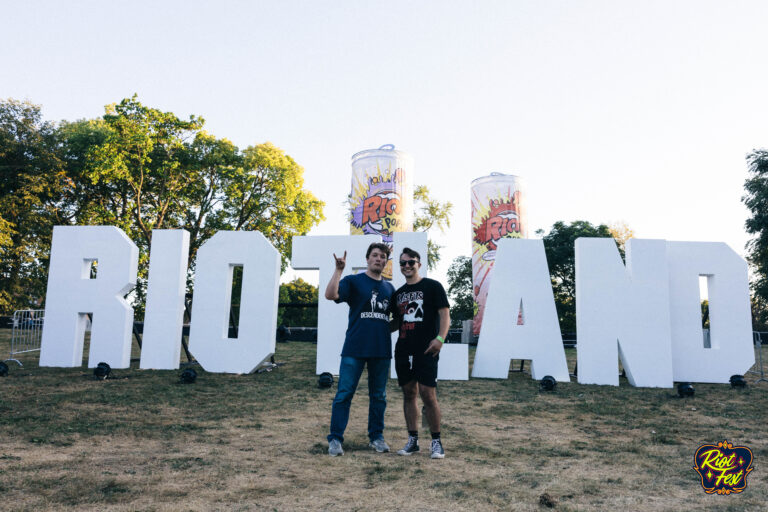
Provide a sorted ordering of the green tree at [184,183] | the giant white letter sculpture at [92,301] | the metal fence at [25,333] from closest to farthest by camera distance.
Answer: the giant white letter sculpture at [92,301]
the metal fence at [25,333]
the green tree at [184,183]

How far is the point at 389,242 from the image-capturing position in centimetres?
1533

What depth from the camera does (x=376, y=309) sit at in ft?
14.3

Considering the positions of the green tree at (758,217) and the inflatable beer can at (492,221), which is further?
the green tree at (758,217)

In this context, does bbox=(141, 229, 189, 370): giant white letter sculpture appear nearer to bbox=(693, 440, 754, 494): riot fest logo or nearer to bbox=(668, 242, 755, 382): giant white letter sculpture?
bbox=(693, 440, 754, 494): riot fest logo

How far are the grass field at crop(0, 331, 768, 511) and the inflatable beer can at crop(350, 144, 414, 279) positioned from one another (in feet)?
28.3

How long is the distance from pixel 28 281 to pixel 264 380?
18.4 meters

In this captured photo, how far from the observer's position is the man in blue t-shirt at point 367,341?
4203mm

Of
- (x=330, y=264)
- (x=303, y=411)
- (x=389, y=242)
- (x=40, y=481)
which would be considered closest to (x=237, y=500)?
(x=40, y=481)

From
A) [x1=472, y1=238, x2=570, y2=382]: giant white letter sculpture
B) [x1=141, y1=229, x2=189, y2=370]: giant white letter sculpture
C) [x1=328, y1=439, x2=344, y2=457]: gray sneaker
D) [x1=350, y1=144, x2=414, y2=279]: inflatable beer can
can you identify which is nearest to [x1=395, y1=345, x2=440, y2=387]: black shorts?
[x1=328, y1=439, x2=344, y2=457]: gray sneaker

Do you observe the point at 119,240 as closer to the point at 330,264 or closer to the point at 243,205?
the point at 330,264

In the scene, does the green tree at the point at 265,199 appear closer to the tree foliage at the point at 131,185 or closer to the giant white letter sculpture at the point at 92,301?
the tree foliage at the point at 131,185

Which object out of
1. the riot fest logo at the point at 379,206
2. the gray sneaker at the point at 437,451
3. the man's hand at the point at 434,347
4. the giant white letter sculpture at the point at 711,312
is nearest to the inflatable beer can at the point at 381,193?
the riot fest logo at the point at 379,206

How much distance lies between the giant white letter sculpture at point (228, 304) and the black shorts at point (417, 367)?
5589 mm

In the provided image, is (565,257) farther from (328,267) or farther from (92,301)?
(92,301)
